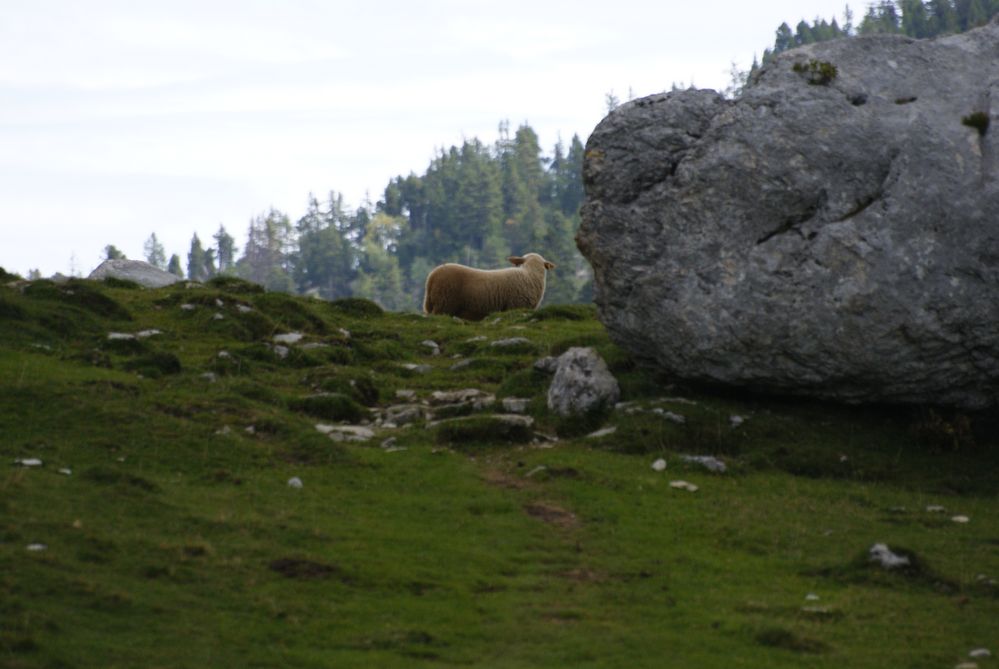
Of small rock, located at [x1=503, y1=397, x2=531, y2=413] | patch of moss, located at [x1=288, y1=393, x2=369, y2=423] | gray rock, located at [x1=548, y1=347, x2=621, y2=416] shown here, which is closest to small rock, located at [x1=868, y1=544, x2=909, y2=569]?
gray rock, located at [x1=548, y1=347, x2=621, y2=416]

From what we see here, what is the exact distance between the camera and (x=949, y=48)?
23.5 metres

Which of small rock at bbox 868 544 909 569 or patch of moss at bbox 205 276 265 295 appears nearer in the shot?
small rock at bbox 868 544 909 569

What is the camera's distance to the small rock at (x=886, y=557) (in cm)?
1524

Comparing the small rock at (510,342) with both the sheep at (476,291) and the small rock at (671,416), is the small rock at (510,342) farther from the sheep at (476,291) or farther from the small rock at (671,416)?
the sheep at (476,291)

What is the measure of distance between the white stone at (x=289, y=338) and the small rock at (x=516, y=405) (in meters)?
7.07

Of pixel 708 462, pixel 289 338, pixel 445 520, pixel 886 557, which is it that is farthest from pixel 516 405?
pixel 886 557

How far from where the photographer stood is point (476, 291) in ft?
141

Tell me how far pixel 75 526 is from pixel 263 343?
13945 millimetres

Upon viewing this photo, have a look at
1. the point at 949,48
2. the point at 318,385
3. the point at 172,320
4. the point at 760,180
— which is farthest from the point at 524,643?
the point at 172,320

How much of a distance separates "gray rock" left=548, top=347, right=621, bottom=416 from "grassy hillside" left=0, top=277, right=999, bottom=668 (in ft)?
1.10

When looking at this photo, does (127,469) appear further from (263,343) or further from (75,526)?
(263,343)

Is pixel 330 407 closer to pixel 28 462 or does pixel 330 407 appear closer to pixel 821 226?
pixel 28 462

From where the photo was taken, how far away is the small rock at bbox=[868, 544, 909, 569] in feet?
50.0

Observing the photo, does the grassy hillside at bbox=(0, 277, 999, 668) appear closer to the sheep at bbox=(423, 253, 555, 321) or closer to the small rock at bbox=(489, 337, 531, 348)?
the small rock at bbox=(489, 337, 531, 348)
